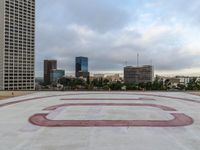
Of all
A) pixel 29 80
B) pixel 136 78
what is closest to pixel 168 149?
pixel 29 80

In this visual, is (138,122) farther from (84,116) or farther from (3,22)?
(3,22)

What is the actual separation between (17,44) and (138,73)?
175ft

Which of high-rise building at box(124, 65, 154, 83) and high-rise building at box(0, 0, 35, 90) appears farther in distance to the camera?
high-rise building at box(124, 65, 154, 83)

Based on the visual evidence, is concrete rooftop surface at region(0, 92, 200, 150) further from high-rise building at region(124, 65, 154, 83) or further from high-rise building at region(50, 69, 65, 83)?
high-rise building at region(124, 65, 154, 83)

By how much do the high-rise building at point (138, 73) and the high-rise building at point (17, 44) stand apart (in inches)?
1722

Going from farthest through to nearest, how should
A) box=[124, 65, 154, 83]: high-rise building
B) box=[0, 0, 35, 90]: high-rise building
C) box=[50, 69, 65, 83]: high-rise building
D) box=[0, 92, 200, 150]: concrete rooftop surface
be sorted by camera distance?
box=[124, 65, 154, 83]: high-rise building
box=[50, 69, 65, 83]: high-rise building
box=[0, 0, 35, 90]: high-rise building
box=[0, 92, 200, 150]: concrete rooftop surface

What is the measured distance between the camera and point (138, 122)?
13469 millimetres

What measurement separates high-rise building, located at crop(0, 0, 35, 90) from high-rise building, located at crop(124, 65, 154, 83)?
4373cm

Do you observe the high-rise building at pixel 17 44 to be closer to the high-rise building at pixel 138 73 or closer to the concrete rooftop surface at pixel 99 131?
the high-rise building at pixel 138 73

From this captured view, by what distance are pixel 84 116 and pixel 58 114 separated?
1646mm

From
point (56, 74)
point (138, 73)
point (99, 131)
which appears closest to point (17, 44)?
point (56, 74)

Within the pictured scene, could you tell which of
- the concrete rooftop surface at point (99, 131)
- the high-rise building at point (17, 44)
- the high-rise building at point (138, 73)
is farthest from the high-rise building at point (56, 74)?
the concrete rooftop surface at point (99, 131)

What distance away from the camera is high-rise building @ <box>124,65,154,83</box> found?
5224 inches

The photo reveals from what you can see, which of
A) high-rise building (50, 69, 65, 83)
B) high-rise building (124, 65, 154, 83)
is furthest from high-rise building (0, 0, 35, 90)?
high-rise building (124, 65, 154, 83)
